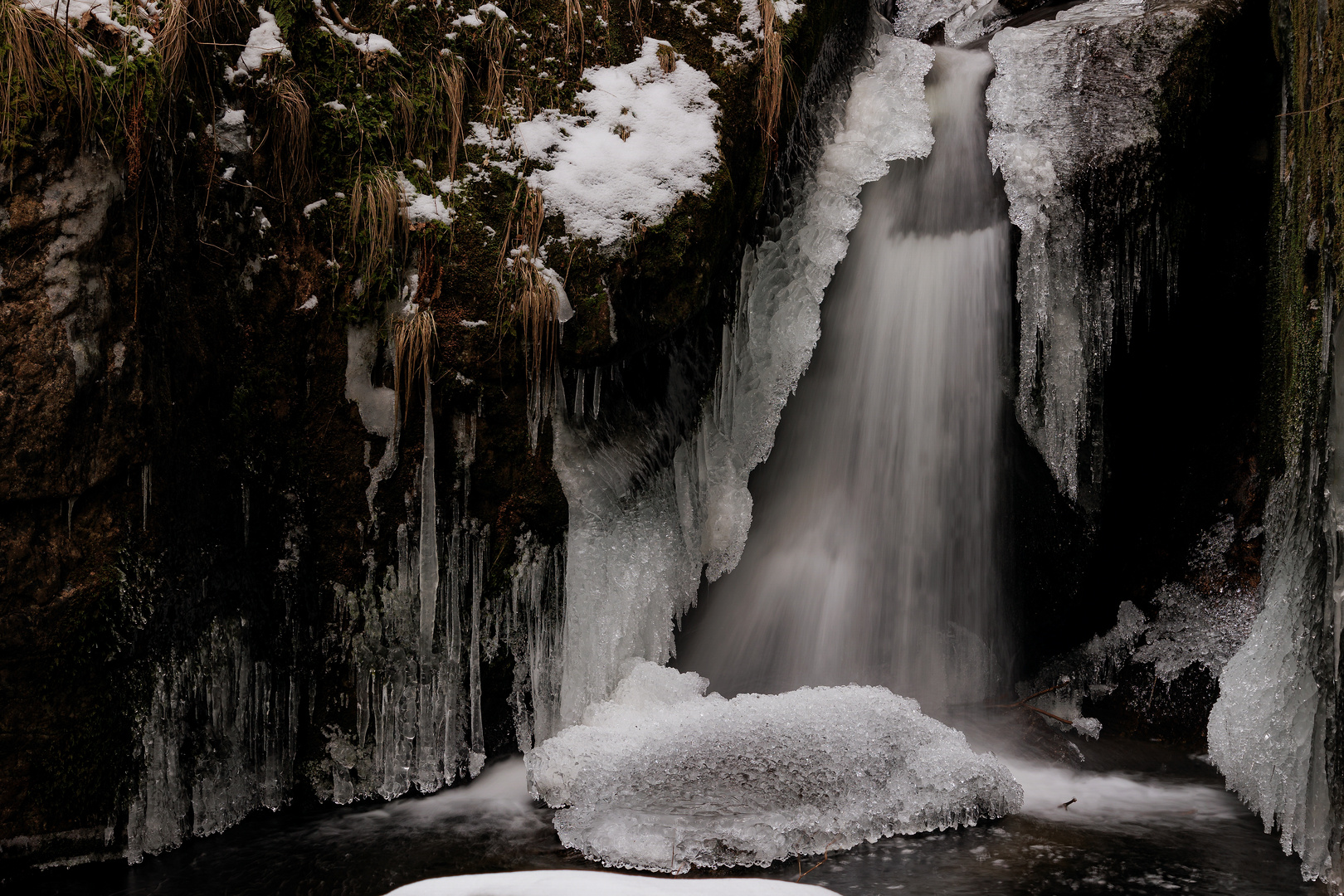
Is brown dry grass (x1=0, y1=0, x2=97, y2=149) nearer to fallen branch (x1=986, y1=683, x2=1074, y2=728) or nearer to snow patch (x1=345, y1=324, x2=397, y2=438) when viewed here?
snow patch (x1=345, y1=324, x2=397, y2=438)

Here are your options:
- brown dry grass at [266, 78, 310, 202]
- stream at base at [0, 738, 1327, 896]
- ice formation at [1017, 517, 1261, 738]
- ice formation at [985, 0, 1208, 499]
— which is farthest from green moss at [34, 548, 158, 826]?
ice formation at [1017, 517, 1261, 738]

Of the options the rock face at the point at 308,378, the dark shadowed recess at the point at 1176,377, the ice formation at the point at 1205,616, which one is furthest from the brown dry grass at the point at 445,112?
the ice formation at the point at 1205,616

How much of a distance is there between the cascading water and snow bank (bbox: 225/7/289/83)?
8.96 ft

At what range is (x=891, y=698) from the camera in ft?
13.3

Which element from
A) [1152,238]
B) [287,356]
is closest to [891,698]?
[1152,238]

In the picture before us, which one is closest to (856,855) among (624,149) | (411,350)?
(411,350)

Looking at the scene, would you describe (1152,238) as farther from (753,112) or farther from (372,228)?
(372,228)

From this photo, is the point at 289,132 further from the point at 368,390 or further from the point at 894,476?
the point at 894,476

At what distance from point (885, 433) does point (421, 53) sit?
9.01 feet

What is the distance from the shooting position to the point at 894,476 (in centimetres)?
484

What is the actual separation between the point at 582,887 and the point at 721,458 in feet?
10.4

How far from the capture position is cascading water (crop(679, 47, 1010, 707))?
473 centimetres

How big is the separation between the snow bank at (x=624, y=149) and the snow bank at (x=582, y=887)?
9.11 ft

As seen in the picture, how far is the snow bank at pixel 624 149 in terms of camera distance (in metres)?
4.00
